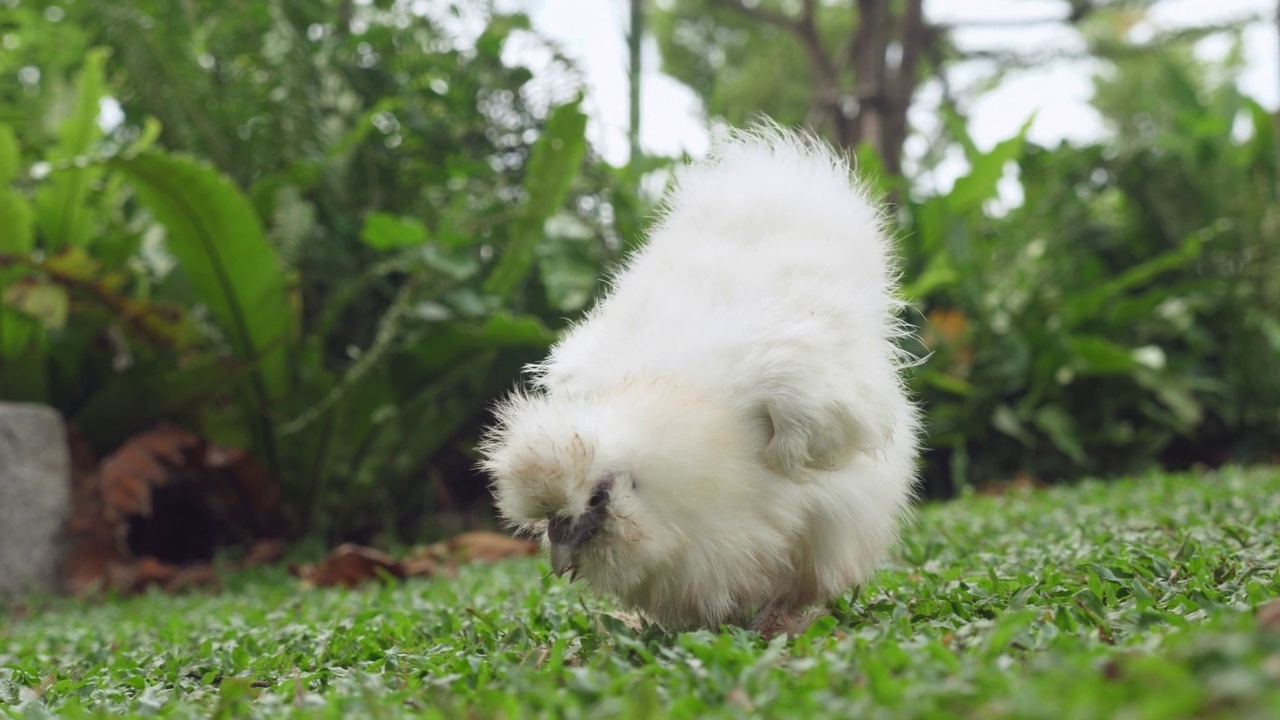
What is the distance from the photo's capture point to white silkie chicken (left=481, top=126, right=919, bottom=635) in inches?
89.3

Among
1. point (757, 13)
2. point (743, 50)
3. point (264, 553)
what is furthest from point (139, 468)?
point (743, 50)

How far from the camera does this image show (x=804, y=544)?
2504 millimetres

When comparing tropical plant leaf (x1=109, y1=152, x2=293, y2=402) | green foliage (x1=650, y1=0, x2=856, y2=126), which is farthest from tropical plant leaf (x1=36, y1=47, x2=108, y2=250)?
green foliage (x1=650, y1=0, x2=856, y2=126)

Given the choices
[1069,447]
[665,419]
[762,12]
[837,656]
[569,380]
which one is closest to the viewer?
[837,656]

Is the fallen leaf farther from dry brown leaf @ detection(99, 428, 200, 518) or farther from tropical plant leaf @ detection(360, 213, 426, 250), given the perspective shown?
dry brown leaf @ detection(99, 428, 200, 518)

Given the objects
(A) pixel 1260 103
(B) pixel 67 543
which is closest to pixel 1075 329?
(A) pixel 1260 103

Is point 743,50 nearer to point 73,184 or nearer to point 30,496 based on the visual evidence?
point 73,184

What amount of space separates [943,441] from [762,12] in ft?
22.7

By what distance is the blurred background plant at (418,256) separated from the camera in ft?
19.3

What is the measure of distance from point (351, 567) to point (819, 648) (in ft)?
11.1

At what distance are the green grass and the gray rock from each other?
1.07m

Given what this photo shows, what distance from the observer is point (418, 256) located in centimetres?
613

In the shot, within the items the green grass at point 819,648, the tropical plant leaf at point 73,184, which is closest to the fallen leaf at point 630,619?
the green grass at point 819,648

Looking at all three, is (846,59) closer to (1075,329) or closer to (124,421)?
(1075,329)
